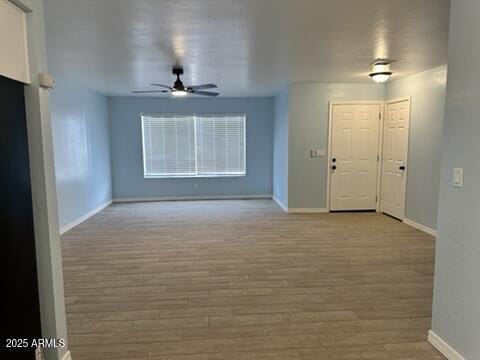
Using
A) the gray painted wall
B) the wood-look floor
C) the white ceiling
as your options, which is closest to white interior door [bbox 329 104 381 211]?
the wood-look floor

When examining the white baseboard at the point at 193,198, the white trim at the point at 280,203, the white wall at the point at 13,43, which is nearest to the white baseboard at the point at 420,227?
the white trim at the point at 280,203

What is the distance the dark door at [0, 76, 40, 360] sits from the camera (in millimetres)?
A: 1663

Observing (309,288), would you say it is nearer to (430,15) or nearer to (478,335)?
(478,335)

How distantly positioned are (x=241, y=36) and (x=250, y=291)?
98.1 inches

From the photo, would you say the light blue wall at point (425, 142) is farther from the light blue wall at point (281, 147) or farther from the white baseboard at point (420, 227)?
the light blue wall at point (281, 147)


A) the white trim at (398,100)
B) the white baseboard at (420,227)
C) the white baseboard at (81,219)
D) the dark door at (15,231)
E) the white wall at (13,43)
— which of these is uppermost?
the white trim at (398,100)

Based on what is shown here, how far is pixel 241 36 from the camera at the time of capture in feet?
10.7

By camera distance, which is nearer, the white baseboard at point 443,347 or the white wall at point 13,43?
the white wall at point 13,43

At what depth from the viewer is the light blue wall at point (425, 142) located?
486 cm

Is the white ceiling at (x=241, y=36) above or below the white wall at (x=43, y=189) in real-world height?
above

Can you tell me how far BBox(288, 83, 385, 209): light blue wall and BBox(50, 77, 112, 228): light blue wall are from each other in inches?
155

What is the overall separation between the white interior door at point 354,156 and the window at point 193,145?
2.58 metres

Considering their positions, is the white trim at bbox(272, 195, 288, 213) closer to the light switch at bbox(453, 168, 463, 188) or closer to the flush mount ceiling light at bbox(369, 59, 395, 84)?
the flush mount ceiling light at bbox(369, 59, 395, 84)

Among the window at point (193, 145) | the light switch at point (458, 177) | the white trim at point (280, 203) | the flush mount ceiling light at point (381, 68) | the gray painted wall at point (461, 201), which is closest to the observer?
the gray painted wall at point (461, 201)
